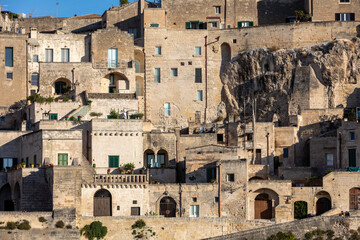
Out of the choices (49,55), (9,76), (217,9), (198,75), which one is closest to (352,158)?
(198,75)

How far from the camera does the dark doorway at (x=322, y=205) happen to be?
2660 inches

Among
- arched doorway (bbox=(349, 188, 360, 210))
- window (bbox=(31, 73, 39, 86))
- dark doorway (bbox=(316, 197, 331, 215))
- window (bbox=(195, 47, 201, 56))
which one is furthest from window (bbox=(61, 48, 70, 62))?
arched doorway (bbox=(349, 188, 360, 210))

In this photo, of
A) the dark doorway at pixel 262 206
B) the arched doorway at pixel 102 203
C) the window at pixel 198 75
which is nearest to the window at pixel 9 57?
the window at pixel 198 75

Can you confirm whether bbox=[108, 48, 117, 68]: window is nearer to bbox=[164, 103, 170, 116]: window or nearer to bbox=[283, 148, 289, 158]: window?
bbox=[164, 103, 170, 116]: window

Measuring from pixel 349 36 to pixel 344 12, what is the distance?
133 inches

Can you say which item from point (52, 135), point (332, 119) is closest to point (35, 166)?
point (52, 135)

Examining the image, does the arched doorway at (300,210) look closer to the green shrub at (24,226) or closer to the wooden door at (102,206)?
the wooden door at (102,206)

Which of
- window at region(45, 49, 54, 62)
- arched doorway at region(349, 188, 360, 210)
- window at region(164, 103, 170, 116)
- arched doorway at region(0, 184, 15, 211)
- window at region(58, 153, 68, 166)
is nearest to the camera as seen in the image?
arched doorway at region(349, 188, 360, 210)

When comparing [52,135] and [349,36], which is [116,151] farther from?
[349,36]

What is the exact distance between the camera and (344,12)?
85688 mm

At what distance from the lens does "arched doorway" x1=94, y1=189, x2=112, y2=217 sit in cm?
6438

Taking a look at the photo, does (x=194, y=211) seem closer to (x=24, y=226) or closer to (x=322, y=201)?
(x=322, y=201)

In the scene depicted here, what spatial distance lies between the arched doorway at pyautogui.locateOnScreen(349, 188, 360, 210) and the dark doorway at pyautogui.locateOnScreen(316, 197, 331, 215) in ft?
5.00

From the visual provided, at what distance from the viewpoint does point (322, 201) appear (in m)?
67.8
